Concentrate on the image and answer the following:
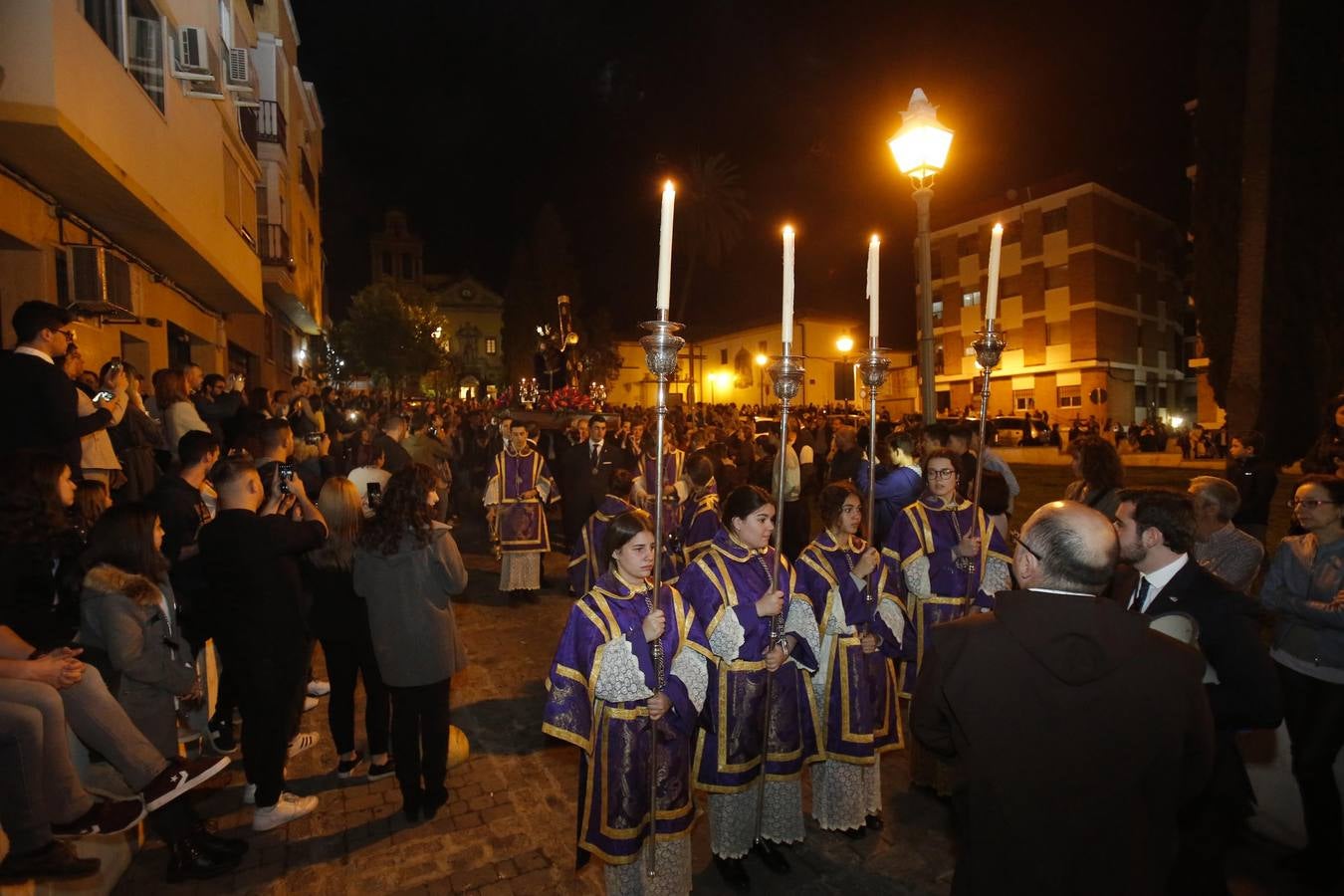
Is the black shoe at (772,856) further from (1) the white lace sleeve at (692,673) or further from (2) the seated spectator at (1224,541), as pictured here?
(2) the seated spectator at (1224,541)

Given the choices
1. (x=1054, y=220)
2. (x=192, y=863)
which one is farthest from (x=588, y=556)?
(x=1054, y=220)

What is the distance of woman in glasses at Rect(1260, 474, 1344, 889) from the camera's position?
3.63 m

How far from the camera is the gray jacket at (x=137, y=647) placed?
145 inches

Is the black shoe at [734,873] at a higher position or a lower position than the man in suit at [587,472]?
lower

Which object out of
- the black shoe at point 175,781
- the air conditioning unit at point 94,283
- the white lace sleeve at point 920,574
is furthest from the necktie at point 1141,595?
the air conditioning unit at point 94,283

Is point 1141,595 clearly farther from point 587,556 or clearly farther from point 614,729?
point 587,556

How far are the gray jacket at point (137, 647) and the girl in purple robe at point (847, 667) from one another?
3349 millimetres

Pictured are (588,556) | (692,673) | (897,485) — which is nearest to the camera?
(692,673)

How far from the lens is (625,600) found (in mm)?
3508

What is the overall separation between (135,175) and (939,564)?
30.7 feet

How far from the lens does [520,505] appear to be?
9.55m

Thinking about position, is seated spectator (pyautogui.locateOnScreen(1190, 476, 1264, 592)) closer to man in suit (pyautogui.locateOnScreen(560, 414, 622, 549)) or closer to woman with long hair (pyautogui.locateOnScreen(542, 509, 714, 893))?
woman with long hair (pyautogui.locateOnScreen(542, 509, 714, 893))

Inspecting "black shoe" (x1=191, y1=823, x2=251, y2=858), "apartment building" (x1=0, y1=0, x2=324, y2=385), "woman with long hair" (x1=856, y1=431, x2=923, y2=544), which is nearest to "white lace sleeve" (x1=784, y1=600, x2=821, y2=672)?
"woman with long hair" (x1=856, y1=431, x2=923, y2=544)

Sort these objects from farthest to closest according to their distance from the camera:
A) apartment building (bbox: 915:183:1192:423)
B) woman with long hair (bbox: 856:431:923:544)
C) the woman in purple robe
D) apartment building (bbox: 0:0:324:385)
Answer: apartment building (bbox: 915:183:1192:423) → the woman in purple robe → apartment building (bbox: 0:0:324:385) → woman with long hair (bbox: 856:431:923:544)
